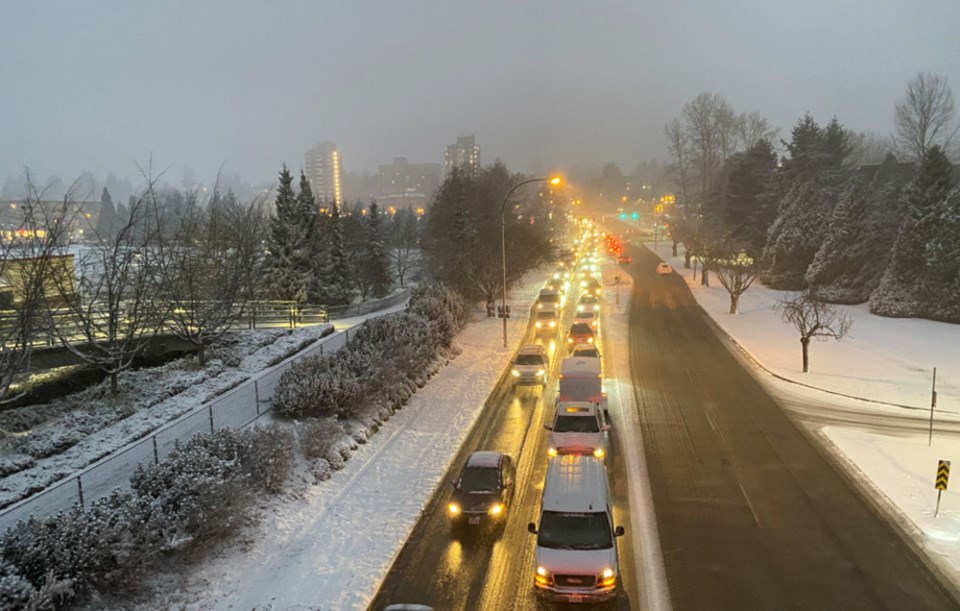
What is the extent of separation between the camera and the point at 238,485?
41.4ft

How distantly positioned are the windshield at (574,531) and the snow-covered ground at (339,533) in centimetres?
336

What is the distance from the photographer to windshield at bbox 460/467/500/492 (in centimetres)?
1370

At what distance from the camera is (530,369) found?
81.7 ft

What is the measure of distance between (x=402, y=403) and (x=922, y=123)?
70.8m

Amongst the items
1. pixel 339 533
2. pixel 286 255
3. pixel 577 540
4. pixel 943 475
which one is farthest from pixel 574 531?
pixel 286 255

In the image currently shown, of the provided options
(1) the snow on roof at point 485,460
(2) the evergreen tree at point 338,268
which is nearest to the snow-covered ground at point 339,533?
(1) the snow on roof at point 485,460

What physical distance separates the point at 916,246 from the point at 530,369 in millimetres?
29507

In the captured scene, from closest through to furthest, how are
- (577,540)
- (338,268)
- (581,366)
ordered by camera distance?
1. (577,540)
2. (581,366)
3. (338,268)

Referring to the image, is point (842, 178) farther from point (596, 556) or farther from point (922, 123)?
point (596, 556)

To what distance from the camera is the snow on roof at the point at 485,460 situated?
47.0ft

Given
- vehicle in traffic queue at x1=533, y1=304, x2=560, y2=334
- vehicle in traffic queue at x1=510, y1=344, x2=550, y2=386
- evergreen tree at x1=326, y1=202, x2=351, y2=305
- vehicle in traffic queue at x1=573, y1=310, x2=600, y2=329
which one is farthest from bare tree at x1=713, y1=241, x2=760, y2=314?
evergreen tree at x1=326, y1=202, x2=351, y2=305

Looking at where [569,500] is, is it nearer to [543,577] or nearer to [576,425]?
[543,577]

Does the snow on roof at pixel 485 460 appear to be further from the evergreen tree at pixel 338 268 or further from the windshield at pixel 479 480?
the evergreen tree at pixel 338 268

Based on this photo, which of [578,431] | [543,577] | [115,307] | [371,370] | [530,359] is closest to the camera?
[543,577]
